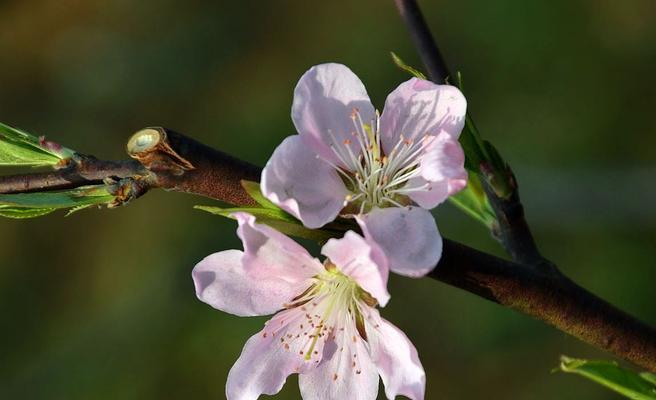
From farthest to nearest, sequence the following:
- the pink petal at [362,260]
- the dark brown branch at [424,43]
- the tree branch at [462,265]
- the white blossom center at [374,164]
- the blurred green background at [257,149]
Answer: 1. the blurred green background at [257,149]
2. the dark brown branch at [424,43]
3. the white blossom center at [374,164]
4. the tree branch at [462,265]
5. the pink petal at [362,260]

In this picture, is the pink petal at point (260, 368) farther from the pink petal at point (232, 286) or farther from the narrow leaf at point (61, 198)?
the narrow leaf at point (61, 198)

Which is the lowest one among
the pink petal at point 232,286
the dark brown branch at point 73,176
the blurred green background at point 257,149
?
the blurred green background at point 257,149

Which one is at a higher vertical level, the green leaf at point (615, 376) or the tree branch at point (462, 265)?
the tree branch at point (462, 265)

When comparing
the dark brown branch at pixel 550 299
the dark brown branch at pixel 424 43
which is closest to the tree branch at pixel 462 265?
the dark brown branch at pixel 550 299

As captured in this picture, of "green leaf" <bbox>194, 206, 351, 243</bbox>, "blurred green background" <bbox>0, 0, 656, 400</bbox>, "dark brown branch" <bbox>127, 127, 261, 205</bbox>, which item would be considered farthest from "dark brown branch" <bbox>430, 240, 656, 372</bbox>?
"blurred green background" <bbox>0, 0, 656, 400</bbox>

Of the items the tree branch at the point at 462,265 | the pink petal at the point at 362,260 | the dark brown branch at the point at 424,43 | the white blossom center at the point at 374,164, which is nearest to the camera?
the pink petal at the point at 362,260

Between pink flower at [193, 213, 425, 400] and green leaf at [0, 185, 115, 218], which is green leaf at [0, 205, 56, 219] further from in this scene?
pink flower at [193, 213, 425, 400]

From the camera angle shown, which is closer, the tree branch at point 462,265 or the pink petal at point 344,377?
the tree branch at point 462,265
